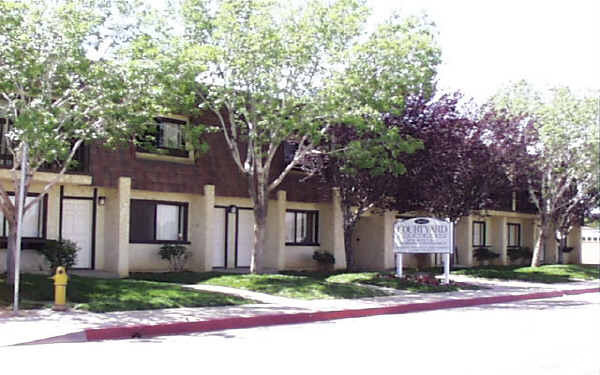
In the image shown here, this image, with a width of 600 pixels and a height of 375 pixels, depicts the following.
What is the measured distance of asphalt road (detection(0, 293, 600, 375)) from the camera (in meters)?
9.03

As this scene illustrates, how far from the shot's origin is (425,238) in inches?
899

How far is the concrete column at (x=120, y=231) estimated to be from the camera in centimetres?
2267

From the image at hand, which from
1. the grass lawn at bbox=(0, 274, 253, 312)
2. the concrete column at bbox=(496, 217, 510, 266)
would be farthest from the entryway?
the concrete column at bbox=(496, 217, 510, 266)

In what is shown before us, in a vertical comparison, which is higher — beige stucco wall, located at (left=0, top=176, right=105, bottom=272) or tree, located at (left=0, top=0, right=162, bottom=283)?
tree, located at (left=0, top=0, right=162, bottom=283)

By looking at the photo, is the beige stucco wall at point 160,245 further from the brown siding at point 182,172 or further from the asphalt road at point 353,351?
the asphalt road at point 353,351

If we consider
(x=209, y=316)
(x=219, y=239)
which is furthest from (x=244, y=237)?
(x=209, y=316)

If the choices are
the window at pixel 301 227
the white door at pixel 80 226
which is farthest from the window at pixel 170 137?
the window at pixel 301 227

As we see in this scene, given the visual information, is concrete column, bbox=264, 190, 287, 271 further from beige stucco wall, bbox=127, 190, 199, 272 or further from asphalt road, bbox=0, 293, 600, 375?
asphalt road, bbox=0, 293, 600, 375

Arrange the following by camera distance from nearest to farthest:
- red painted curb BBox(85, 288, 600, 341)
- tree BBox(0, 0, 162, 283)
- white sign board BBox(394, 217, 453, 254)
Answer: red painted curb BBox(85, 288, 600, 341)
tree BBox(0, 0, 162, 283)
white sign board BBox(394, 217, 453, 254)

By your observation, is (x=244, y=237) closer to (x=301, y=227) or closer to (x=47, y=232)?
(x=301, y=227)

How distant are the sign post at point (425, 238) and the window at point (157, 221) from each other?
7171 mm

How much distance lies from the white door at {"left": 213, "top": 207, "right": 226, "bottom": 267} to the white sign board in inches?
256

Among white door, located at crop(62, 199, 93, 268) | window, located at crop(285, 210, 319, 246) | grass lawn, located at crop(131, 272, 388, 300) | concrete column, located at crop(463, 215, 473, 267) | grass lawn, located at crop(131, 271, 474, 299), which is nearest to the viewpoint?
grass lawn, located at crop(131, 272, 388, 300)

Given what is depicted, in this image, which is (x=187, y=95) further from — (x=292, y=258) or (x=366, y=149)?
(x=292, y=258)
